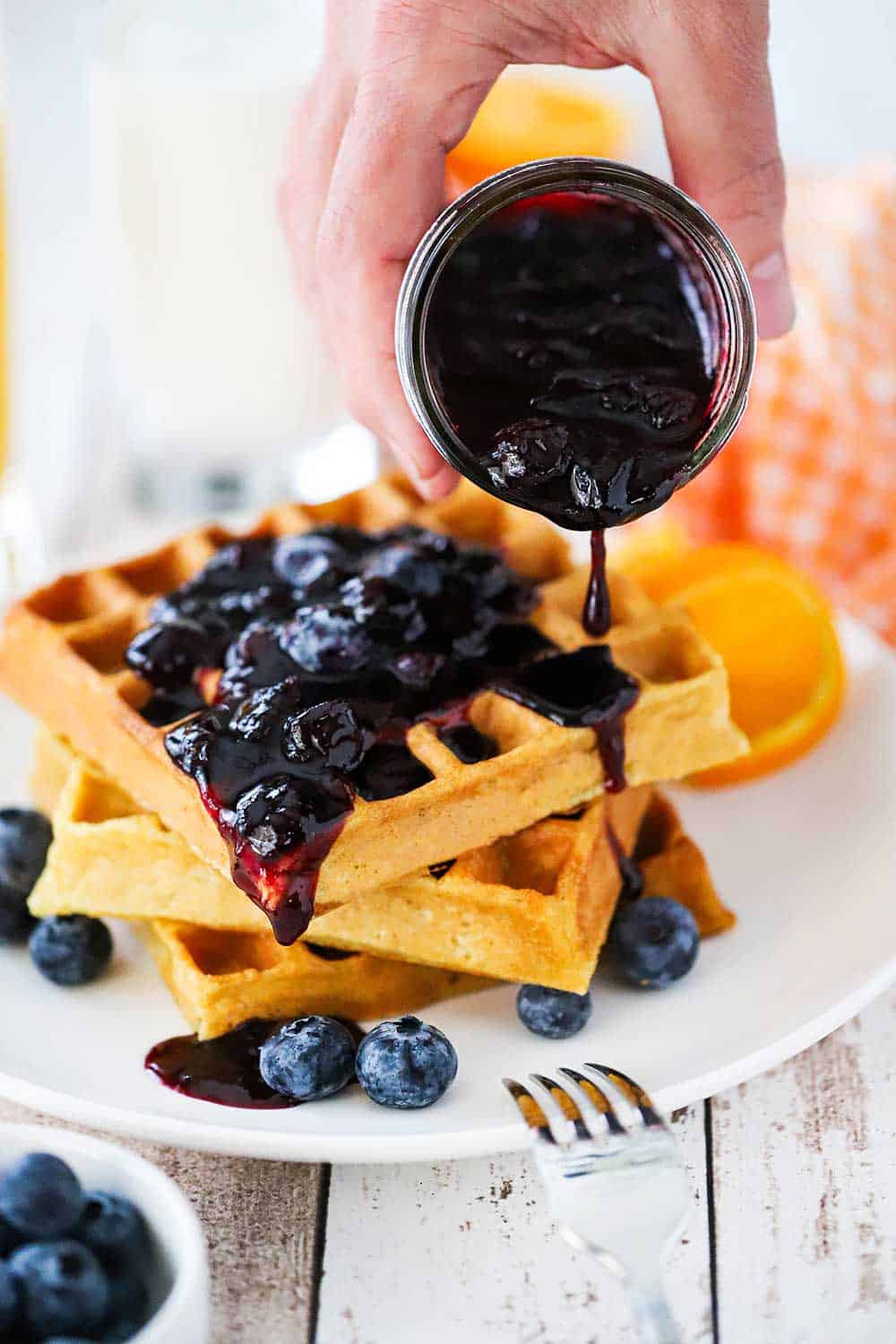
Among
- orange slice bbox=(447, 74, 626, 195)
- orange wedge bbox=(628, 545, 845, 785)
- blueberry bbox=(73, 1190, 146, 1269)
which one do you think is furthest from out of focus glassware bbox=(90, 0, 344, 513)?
blueberry bbox=(73, 1190, 146, 1269)

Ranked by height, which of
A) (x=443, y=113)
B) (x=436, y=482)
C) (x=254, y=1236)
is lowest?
(x=254, y=1236)

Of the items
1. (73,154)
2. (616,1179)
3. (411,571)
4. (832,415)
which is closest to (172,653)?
(411,571)

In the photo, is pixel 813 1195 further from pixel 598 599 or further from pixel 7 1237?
pixel 7 1237

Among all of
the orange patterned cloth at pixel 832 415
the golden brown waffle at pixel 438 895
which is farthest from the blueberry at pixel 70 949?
the orange patterned cloth at pixel 832 415

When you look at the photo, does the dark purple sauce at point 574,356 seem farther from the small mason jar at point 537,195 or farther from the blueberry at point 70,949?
the blueberry at point 70,949

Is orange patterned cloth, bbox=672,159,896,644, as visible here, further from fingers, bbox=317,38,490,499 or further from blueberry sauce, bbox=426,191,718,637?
fingers, bbox=317,38,490,499
